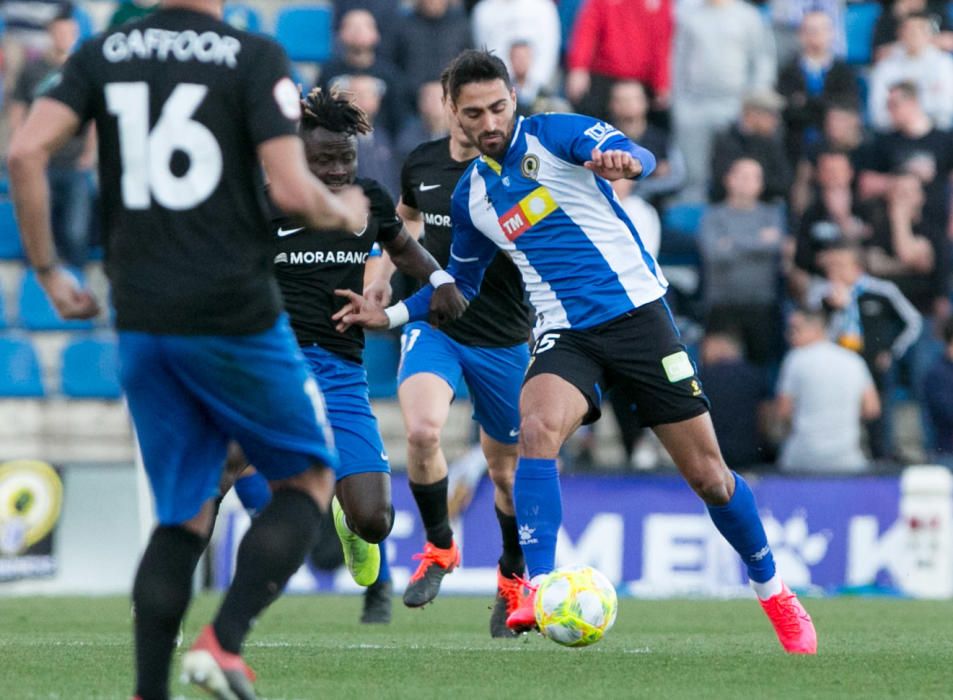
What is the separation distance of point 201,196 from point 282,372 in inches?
21.9

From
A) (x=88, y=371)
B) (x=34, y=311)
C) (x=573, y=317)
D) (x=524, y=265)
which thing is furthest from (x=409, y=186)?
(x=34, y=311)

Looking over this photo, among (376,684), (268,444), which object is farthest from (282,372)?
(376,684)

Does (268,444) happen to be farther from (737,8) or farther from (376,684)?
(737,8)

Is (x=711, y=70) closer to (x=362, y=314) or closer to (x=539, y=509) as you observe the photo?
(x=362, y=314)

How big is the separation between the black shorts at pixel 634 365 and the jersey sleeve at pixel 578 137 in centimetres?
73

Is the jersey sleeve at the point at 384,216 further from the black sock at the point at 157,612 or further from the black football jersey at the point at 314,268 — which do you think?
the black sock at the point at 157,612

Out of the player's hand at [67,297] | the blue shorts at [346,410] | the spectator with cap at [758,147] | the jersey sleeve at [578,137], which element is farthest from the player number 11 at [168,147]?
the spectator with cap at [758,147]

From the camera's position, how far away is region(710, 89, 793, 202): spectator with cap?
14961 millimetres

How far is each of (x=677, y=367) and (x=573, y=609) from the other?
1153 millimetres

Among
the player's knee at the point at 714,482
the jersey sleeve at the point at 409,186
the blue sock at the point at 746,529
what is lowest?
the blue sock at the point at 746,529

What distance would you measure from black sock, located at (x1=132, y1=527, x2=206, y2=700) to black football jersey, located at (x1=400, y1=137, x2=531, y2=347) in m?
4.39

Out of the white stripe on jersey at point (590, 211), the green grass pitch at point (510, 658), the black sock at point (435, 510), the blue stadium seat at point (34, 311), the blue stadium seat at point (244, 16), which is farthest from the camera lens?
the blue stadium seat at point (244, 16)

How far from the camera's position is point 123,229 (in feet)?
16.7

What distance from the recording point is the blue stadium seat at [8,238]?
15844mm
